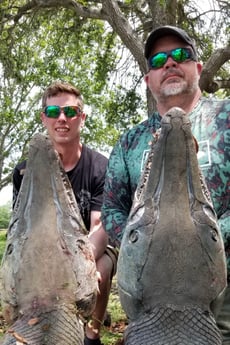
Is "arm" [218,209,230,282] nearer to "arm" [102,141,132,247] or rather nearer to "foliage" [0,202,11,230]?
Result: "arm" [102,141,132,247]

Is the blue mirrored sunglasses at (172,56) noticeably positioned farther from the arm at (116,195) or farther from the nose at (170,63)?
the arm at (116,195)

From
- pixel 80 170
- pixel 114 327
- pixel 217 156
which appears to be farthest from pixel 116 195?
pixel 114 327

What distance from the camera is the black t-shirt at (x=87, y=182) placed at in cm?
510

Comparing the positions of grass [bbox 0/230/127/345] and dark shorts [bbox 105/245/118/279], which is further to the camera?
grass [bbox 0/230/127/345]

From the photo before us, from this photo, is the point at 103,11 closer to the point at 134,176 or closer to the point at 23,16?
the point at 23,16

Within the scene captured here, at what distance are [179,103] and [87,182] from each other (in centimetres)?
170

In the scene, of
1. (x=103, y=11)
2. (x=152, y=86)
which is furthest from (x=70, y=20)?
(x=152, y=86)

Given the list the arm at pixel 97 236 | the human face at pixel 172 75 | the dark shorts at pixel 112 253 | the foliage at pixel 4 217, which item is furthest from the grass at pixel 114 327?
the foliage at pixel 4 217

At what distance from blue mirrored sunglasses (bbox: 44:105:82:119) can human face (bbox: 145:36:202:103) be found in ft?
4.07

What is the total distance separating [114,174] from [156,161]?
4.42 feet

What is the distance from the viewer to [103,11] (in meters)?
12.5

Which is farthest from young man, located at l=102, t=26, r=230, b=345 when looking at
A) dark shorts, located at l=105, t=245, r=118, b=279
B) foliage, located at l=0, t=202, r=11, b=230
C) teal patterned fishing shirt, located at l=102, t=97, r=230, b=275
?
foliage, located at l=0, t=202, r=11, b=230

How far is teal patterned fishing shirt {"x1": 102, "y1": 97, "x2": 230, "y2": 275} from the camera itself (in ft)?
11.3

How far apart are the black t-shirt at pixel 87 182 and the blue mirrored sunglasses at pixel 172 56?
66.9 inches
